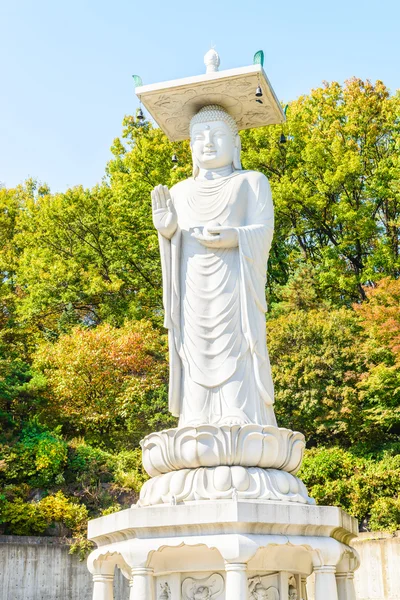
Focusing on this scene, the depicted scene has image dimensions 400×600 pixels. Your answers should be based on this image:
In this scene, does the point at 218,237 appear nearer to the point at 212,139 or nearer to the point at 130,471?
the point at 212,139

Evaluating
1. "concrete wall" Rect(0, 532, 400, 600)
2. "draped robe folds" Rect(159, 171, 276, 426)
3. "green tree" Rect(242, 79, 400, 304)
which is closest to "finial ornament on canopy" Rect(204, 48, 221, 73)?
"draped robe folds" Rect(159, 171, 276, 426)

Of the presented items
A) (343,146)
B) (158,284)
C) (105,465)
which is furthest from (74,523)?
(343,146)

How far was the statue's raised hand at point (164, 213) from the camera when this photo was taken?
8.90 m

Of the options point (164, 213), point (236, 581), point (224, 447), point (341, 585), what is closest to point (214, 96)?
point (164, 213)

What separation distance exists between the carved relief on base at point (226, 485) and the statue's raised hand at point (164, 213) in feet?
8.63

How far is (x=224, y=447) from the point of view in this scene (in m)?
7.66

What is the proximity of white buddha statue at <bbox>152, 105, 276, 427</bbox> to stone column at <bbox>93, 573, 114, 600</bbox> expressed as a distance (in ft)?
5.61

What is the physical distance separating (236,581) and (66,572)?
905 centimetres

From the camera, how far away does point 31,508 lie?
1623 centimetres

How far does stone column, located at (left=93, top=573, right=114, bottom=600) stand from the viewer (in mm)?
8078

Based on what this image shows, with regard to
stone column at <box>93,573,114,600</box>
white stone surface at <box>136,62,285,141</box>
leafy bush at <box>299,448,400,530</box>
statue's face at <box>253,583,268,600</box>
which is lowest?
statue's face at <box>253,583,268,600</box>

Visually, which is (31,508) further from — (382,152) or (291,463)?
(382,152)

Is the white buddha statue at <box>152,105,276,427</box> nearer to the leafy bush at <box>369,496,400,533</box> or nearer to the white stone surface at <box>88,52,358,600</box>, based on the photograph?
the white stone surface at <box>88,52,358,600</box>

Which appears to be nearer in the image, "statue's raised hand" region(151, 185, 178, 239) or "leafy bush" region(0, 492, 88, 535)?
"statue's raised hand" region(151, 185, 178, 239)
